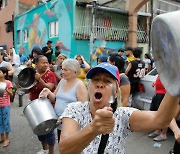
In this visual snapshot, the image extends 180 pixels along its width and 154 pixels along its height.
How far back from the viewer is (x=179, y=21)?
3.90 ft

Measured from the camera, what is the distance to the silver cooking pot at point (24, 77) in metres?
3.72

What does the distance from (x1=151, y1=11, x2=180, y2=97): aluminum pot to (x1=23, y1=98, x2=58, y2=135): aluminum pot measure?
1.93m

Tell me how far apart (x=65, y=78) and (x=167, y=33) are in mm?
2240

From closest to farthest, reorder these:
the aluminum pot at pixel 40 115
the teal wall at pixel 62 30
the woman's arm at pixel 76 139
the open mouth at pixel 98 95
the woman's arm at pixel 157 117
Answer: the woman's arm at pixel 76 139 < the woman's arm at pixel 157 117 < the open mouth at pixel 98 95 < the aluminum pot at pixel 40 115 < the teal wall at pixel 62 30

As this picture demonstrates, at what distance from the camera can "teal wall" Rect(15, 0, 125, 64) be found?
13.9 m

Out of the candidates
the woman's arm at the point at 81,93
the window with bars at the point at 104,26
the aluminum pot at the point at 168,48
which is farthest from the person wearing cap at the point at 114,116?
the window with bars at the point at 104,26

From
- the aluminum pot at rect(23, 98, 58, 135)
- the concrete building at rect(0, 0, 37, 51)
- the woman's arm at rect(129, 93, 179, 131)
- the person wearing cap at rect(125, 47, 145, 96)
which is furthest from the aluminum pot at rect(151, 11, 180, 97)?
the concrete building at rect(0, 0, 37, 51)

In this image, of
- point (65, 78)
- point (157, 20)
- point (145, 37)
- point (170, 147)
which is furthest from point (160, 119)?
point (145, 37)

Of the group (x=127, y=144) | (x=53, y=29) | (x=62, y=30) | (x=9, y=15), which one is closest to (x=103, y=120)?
(x=127, y=144)

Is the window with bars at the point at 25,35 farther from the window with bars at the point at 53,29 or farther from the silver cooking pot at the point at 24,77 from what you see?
the silver cooking pot at the point at 24,77

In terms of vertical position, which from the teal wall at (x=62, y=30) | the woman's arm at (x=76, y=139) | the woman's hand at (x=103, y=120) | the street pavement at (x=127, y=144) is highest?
the teal wall at (x=62, y=30)

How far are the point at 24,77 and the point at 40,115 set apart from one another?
1.01m

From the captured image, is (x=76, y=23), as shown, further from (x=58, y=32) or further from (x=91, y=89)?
(x=91, y=89)

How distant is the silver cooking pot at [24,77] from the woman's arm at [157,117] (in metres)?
2.37
